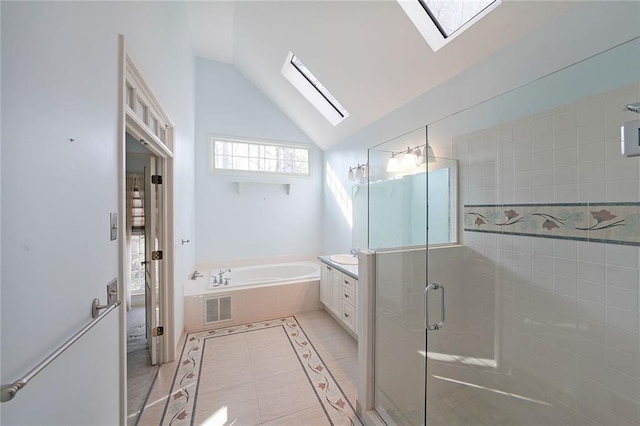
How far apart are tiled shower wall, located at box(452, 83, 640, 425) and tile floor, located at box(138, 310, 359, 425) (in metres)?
1.24

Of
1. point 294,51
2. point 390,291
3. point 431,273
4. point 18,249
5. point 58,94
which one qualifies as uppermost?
point 294,51

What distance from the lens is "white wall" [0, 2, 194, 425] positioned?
64cm

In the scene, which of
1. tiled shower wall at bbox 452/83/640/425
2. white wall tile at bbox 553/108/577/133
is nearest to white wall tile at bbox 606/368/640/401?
tiled shower wall at bbox 452/83/640/425

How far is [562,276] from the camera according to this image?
149cm

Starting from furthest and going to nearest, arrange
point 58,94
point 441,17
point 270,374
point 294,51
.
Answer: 1. point 294,51
2. point 270,374
3. point 441,17
4. point 58,94

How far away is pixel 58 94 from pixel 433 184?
7.61 ft

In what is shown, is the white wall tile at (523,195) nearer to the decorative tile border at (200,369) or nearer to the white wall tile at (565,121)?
the white wall tile at (565,121)

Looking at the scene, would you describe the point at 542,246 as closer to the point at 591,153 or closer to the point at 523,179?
the point at 523,179

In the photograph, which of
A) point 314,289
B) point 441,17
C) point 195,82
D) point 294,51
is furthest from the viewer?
point 195,82

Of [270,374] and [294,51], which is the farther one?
[294,51]

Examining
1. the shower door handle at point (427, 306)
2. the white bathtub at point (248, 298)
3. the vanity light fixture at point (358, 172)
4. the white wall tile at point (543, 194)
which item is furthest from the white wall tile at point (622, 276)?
the white bathtub at point (248, 298)

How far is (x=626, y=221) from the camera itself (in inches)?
48.9

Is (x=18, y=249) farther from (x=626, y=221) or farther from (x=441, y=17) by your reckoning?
(x=441, y=17)

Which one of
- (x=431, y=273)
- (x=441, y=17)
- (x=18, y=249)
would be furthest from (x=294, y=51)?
(x=18, y=249)
